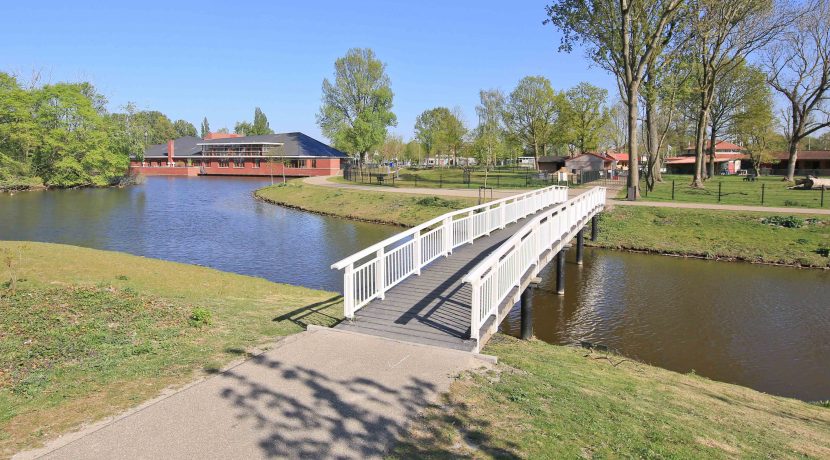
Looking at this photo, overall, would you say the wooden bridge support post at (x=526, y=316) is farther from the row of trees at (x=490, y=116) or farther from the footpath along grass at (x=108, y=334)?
the row of trees at (x=490, y=116)

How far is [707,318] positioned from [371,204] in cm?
2635

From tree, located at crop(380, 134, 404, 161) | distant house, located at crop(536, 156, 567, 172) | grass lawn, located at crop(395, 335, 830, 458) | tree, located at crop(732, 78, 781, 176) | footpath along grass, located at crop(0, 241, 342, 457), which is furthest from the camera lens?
tree, located at crop(380, 134, 404, 161)

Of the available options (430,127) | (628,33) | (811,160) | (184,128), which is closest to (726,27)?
(628,33)

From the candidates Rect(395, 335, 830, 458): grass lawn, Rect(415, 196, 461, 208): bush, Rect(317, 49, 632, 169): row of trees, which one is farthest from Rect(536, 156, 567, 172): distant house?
Rect(395, 335, 830, 458): grass lawn

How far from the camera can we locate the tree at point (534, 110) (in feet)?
217

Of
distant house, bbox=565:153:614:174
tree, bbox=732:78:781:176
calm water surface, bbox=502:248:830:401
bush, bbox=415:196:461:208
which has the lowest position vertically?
calm water surface, bbox=502:248:830:401

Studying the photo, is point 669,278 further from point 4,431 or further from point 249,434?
point 4,431

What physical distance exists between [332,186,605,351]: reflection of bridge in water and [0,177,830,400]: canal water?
96.3 inches

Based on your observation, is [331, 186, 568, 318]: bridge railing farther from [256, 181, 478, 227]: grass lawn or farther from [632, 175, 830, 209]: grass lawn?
[632, 175, 830, 209]: grass lawn

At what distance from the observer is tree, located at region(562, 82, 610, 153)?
63750 mm

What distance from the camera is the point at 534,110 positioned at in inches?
2633

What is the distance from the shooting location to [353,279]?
28.2ft

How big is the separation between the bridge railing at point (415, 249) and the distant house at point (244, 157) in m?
66.0

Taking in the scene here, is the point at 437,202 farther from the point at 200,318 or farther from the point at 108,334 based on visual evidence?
the point at 108,334
